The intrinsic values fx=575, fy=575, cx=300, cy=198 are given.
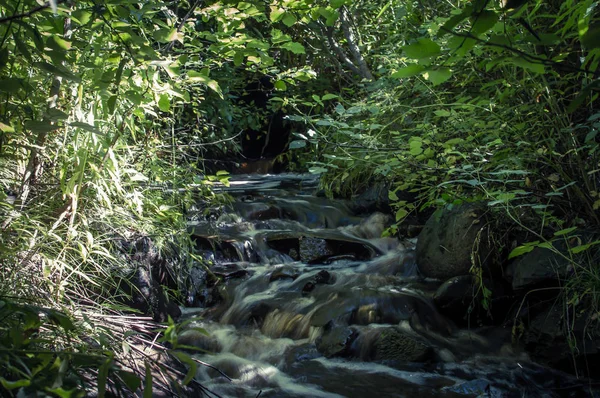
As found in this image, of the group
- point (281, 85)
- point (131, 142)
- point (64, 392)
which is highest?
point (281, 85)

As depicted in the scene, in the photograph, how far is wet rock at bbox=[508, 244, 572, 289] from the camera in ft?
12.4

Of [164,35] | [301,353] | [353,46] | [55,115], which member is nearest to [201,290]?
[301,353]

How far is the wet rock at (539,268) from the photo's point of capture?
Answer: 3.78m

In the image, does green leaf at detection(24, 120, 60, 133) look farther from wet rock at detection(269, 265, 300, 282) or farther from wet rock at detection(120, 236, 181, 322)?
wet rock at detection(269, 265, 300, 282)

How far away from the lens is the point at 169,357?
9.32 ft

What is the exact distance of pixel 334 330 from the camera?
4.22m

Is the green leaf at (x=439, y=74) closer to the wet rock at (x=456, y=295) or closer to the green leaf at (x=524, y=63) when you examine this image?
the green leaf at (x=524, y=63)

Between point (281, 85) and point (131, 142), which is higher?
point (281, 85)

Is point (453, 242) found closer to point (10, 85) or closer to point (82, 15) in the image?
point (82, 15)

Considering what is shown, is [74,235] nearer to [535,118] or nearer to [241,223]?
[535,118]

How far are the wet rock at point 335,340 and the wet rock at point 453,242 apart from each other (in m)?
1.14

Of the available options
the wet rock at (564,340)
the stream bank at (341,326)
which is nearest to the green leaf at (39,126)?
the stream bank at (341,326)

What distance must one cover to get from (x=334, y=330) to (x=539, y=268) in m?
1.49

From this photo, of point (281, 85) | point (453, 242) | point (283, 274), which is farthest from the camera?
point (283, 274)
